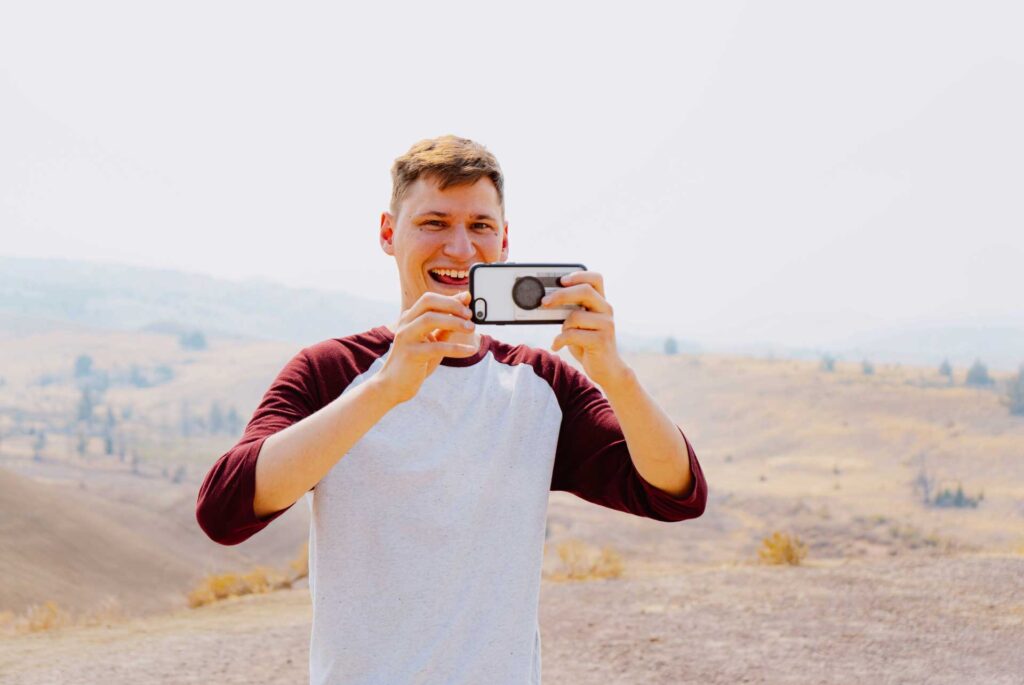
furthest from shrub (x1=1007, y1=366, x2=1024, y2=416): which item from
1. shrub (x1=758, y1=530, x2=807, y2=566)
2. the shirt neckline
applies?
the shirt neckline

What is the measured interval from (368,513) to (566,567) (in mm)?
11803

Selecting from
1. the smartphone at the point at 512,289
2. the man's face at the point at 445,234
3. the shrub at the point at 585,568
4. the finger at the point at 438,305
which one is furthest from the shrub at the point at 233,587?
the finger at the point at 438,305

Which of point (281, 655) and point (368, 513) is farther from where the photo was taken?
point (281, 655)

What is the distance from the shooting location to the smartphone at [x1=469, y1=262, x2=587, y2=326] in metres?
2.18

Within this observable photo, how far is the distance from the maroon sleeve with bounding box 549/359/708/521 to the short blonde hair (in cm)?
54

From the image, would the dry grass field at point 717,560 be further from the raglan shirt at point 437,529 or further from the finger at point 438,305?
the finger at point 438,305

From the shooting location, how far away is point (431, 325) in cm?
202

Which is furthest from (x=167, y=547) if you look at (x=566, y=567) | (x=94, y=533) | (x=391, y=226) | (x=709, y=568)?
(x=391, y=226)

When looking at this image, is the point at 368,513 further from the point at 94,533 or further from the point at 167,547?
the point at 167,547

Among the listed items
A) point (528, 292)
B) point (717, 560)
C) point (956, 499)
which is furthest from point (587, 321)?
point (956, 499)

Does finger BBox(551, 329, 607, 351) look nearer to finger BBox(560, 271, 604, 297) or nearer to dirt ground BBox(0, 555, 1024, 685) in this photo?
finger BBox(560, 271, 604, 297)

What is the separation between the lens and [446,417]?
2422mm

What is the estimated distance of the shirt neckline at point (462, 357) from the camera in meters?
2.49

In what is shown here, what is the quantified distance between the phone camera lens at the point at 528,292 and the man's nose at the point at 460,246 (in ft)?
0.86
